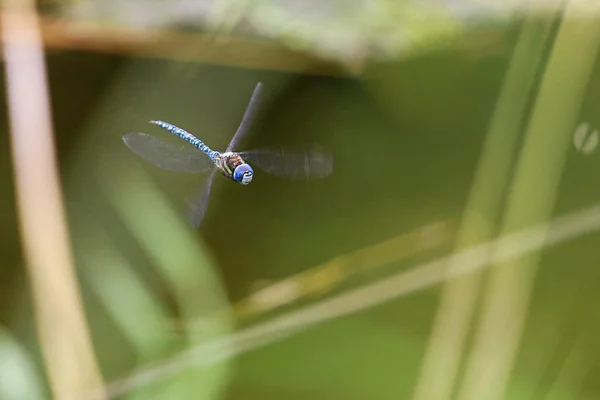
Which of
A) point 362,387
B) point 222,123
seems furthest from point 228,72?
point 362,387

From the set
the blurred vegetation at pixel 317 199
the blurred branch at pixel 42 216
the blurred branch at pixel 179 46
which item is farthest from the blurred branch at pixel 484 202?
the blurred branch at pixel 42 216

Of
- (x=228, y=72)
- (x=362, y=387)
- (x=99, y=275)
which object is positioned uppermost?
(x=228, y=72)

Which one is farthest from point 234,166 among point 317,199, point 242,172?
point 317,199

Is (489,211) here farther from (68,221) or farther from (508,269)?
(68,221)

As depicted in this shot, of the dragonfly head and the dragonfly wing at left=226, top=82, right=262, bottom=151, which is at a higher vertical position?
the dragonfly wing at left=226, top=82, right=262, bottom=151

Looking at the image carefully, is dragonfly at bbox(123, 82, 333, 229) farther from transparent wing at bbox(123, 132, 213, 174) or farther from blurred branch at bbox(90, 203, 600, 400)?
blurred branch at bbox(90, 203, 600, 400)

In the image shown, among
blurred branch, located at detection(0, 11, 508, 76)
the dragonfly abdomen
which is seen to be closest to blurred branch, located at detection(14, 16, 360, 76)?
blurred branch, located at detection(0, 11, 508, 76)
